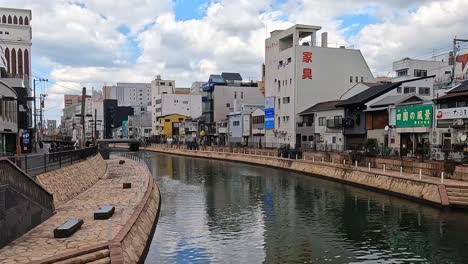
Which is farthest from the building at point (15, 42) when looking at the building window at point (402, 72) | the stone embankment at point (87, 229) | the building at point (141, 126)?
the stone embankment at point (87, 229)

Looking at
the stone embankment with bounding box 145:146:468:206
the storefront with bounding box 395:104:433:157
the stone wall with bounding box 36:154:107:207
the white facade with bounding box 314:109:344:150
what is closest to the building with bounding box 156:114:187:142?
the white facade with bounding box 314:109:344:150

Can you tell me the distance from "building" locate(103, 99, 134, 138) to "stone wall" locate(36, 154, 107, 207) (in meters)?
155

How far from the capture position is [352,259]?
1703 centimetres

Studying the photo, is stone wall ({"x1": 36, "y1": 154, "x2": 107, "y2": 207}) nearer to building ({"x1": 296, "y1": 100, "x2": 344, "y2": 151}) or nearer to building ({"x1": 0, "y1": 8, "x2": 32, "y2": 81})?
building ({"x1": 296, "y1": 100, "x2": 344, "y2": 151})

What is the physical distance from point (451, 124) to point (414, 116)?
4.85 metres

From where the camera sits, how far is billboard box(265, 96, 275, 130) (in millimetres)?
76688

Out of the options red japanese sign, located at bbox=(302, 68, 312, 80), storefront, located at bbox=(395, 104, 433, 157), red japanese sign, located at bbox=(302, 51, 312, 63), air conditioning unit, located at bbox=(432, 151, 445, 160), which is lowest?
air conditioning unit, located at bbox=(432, 151, 445, 160)

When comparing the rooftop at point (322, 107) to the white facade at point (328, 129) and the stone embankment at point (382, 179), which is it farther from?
the stone embankment at point (382, 179)

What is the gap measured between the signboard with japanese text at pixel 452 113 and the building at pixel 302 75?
33953 millimetres

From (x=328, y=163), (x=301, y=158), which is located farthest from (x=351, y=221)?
(x=301, y=158)

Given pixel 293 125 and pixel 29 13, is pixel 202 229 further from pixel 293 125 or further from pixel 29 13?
pixel 29 13

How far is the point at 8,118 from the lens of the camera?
144 feet

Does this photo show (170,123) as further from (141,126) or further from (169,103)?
(141,126)

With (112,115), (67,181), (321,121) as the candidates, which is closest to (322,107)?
(321,121)
